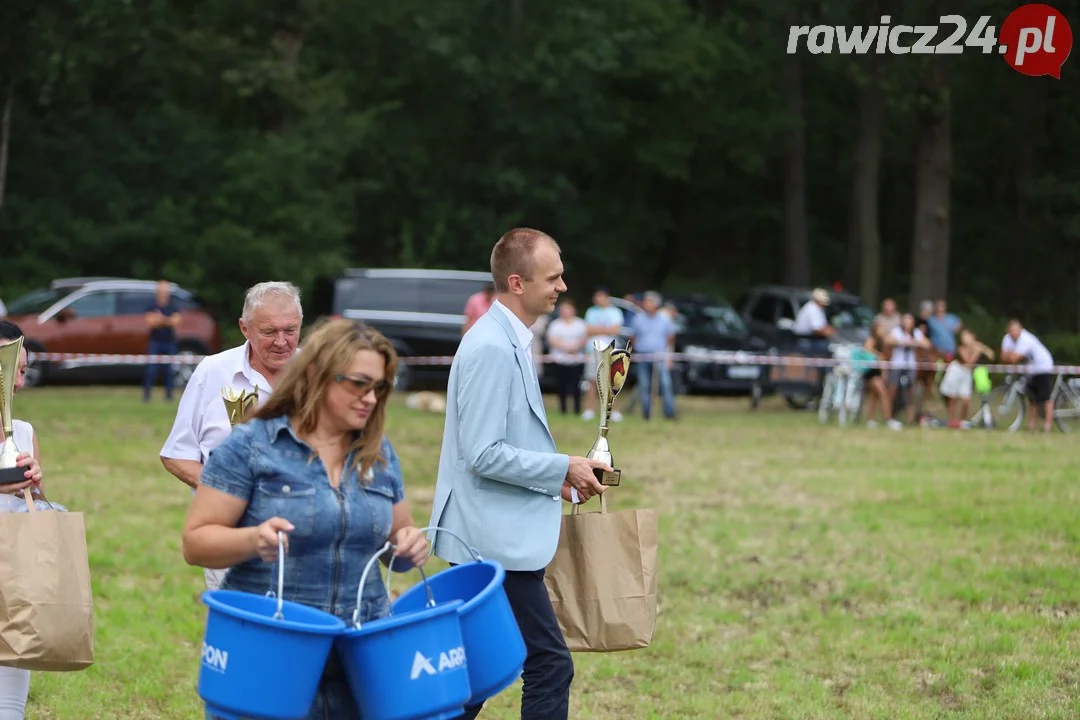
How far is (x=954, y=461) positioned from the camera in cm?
1525

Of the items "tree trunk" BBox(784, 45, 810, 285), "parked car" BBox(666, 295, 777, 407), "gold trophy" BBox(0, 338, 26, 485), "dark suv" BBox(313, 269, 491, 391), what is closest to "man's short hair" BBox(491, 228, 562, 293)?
"gold trophy" BBox(0, 338, 26, 485)

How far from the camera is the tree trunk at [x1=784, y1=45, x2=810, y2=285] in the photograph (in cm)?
3516

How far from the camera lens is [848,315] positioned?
82.0ft

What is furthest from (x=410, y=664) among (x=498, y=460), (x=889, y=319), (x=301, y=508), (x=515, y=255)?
(x=889, y=319)

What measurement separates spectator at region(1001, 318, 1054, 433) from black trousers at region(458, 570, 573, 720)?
16182 millimetres

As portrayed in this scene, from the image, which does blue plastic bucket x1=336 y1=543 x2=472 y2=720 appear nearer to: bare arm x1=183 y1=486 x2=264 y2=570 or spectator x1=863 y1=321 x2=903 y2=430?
bare arm x1=183 y1=486 x2=264 y2=570

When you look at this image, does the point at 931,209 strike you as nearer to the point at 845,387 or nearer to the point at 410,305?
the point at 845,387

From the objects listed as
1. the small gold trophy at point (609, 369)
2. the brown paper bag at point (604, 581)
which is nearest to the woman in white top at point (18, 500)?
the brown paper bag at point (604, 581)

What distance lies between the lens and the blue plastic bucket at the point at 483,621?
3.44 m

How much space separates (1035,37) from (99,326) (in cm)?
1694

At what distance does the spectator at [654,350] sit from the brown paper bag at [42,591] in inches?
638

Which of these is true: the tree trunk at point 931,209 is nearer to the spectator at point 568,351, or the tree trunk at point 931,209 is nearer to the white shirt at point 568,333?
the white shirt at point 568,333

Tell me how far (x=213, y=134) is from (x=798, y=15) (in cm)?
1289

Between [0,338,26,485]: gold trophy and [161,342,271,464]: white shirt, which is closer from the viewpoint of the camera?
[0,338,26,485]: gold trophy
